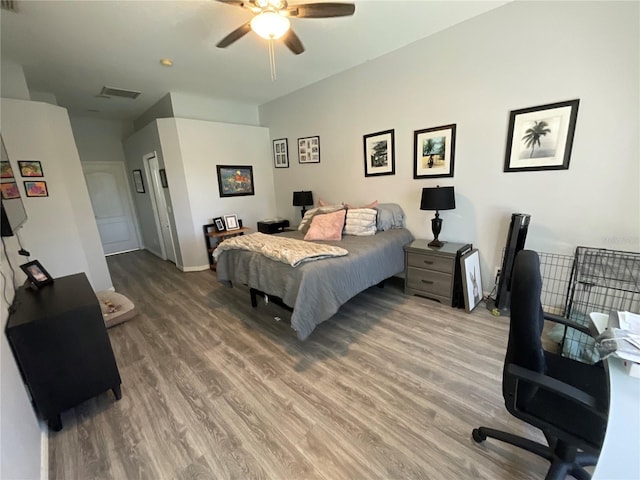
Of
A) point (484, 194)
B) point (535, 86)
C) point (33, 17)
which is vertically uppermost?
point (33, 17)

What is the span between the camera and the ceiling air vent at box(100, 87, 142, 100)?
12.2ft

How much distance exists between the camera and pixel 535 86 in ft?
7.53

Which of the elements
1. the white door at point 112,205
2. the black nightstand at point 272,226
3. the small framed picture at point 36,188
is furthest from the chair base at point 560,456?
the white door at point 112,205

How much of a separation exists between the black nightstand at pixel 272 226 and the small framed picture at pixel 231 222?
0.42m

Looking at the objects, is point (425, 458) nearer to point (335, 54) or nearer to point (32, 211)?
point (335, 54)

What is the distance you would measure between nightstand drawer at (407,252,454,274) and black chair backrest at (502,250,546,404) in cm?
174

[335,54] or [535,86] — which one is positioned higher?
[335,54]

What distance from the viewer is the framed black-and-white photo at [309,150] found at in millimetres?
4195

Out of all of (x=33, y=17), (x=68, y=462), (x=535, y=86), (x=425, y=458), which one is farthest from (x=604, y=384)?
(x=33, y=17)

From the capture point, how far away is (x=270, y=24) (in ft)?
5.98

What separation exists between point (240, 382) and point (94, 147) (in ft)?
19.9

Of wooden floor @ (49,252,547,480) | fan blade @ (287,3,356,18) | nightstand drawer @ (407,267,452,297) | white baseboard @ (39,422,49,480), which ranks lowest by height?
wooden floor @ (49,252,547,480)

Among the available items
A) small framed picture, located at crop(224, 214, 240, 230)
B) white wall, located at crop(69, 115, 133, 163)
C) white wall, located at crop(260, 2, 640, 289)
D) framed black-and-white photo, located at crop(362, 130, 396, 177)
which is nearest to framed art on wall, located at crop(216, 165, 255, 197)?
small framed picture, located at crop(224, 214, 240, 230)

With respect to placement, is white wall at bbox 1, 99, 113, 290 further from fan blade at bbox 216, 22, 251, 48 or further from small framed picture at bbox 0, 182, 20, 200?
fan blade at bbox 216, 22, 251, 48
